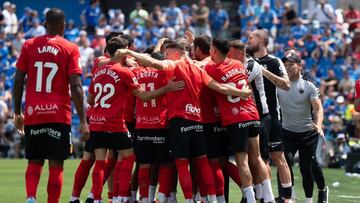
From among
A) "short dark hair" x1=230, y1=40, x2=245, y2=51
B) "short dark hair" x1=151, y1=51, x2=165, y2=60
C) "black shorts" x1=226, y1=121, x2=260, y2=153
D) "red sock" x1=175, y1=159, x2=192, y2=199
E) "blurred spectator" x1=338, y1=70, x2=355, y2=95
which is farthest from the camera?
"blurred spectator" x1=338, y1=70, x2=355, y2=95

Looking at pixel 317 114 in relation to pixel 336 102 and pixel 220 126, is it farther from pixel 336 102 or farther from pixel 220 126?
pixel 336 102

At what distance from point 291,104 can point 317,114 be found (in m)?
0.53

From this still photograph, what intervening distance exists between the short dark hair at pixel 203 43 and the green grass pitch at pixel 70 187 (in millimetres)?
2970

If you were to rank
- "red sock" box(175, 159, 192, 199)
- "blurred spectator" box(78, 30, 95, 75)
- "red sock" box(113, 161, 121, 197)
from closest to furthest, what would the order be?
"red sock" box(175, 159, 192, 199) < "red sock" box(113, 161, 121, 197) < "blurred spectator" box(78, 30, 95, 75)

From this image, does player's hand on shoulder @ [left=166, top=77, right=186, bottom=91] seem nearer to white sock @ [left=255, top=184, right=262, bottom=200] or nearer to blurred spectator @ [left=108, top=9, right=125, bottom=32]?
white sock @ [left=255, top=184, right=262, bottom=200]

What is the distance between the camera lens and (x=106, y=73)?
1311cm

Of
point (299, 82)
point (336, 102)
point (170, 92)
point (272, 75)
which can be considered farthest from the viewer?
point (336, 102)

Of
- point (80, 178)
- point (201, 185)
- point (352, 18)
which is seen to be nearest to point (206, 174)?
point (201, 185)

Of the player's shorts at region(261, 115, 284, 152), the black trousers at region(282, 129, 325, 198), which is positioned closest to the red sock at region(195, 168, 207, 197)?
the player's shorts at region(261, 115, 284, 152)

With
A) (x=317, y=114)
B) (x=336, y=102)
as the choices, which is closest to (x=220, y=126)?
(x=317, y=114)

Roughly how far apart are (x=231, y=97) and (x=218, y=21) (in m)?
22.4

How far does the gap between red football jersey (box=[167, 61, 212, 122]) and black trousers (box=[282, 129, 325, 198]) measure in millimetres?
2516

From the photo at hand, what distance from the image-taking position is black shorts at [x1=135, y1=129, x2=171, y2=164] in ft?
43.7

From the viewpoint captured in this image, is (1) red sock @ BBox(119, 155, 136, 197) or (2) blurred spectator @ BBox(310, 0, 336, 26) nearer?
(1) red sock @ BBox(119, 155, 136, 197)
